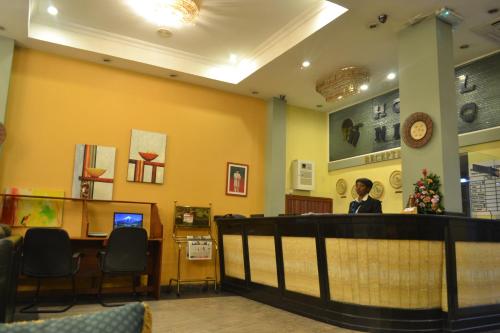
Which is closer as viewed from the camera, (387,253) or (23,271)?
(387,253)

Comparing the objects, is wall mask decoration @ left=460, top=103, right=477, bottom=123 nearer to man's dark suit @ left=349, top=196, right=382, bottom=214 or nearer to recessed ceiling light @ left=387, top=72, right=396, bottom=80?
recessed ceiling light @ left=387, top=72, right=396, bottom=80

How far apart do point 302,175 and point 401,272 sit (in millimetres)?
4504

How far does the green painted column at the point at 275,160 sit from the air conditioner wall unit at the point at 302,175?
47cm

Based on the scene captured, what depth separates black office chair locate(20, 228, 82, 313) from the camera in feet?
15.4

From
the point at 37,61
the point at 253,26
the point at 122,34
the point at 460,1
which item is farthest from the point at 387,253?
the point at 37,61

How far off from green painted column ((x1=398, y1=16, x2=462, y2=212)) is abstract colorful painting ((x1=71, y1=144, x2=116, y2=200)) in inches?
180

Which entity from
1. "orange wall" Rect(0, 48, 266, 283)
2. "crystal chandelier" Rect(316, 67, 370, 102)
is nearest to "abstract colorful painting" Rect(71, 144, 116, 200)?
"orange wall" Rect(0, 48, 266, 283)

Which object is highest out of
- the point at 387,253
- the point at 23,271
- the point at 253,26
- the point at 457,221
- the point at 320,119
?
the point at 253,26

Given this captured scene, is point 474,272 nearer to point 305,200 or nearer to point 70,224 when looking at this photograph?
point 305,200

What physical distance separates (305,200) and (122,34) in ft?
15.7

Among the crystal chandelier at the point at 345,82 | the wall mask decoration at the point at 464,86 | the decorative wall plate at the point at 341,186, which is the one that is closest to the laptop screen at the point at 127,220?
the crystal chandelier at the point at 345,82

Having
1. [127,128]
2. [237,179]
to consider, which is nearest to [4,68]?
[127,128]

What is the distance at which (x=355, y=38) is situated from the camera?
5.52 meters

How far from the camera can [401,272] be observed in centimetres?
376
